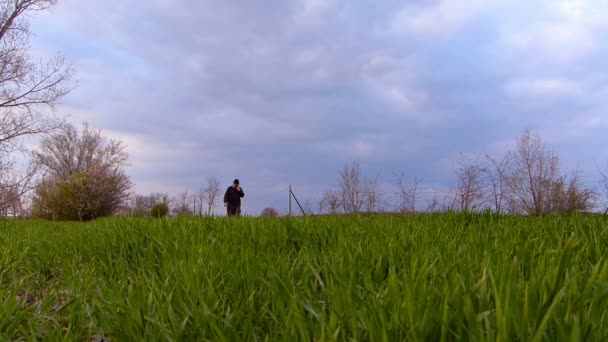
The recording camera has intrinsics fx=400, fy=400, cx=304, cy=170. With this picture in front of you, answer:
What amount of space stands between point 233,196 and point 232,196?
4cm

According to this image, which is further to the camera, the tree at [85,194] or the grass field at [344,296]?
the tree at [85,194]

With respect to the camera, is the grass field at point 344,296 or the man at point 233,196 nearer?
the grass field at point 344,296

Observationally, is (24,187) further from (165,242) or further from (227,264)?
(227,264)

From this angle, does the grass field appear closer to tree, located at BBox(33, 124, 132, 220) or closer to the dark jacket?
the dark jacket

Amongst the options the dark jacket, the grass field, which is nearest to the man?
the dark jacket

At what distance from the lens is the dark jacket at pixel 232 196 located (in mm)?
16078

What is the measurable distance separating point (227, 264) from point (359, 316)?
1.39 meters

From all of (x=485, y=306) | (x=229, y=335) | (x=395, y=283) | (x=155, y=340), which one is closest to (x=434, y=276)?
A: (x=395, y=283)

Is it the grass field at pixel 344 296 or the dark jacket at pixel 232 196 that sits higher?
the dark jacket at pixel 232 196

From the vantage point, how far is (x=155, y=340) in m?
1.63

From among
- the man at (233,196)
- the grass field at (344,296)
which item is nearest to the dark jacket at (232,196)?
the man at (233,196)

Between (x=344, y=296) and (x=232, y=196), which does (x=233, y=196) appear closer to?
(x=232, y=196)

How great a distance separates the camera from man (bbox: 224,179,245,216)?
634 inches

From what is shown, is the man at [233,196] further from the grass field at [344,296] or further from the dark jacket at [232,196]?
the grass field at [344,296]
